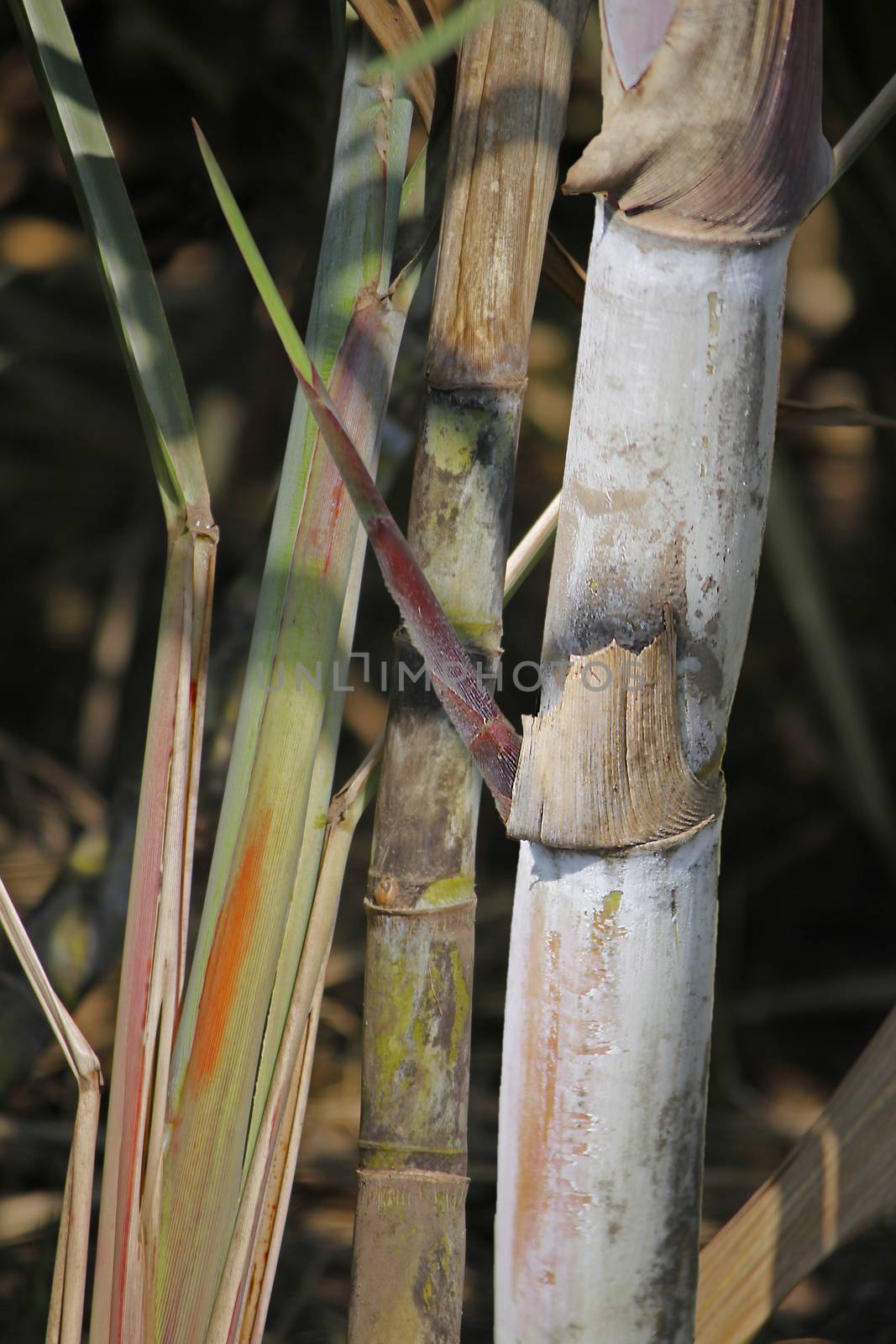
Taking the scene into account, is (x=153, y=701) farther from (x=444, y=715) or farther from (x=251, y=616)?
(x=251, y=616)

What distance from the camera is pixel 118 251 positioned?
311mm

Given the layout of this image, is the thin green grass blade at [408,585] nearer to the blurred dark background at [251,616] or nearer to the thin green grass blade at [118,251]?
the thin green grass blade at [118,251]

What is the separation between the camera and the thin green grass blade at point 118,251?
308 millimetres

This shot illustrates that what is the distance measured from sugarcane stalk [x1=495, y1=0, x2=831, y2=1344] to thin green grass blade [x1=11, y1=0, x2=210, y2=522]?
119 mm

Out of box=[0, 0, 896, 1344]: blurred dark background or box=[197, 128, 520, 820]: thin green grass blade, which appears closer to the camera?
box=[197, 128, 520, 820]: thin green grass blade

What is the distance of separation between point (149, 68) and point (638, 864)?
0.97m

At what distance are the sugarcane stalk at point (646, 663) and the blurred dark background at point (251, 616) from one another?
1.03ft

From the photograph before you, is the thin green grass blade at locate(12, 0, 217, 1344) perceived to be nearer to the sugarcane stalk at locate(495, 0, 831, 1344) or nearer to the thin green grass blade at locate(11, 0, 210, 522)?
the thin green grass blade at locate(11, 0, 210, 522)

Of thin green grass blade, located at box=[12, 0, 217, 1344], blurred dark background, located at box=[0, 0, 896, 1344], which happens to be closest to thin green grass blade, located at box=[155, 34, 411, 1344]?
thin green grass blade, located at box=[12, 0, 217, 1344]

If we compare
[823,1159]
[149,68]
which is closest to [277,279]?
[149,68]

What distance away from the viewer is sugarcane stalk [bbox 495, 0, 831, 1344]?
0.75 feet

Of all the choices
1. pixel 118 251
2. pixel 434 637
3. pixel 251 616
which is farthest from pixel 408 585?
pixel 251 616

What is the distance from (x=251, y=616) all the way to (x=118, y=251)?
11.2 inches

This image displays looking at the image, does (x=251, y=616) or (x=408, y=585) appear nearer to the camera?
(x=408, y=585)
